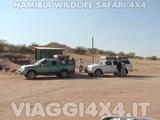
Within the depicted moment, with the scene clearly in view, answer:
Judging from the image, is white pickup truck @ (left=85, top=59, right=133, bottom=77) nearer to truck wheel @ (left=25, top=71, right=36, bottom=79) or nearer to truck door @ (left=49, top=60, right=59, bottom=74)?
truck door @ (left=49, top=60, right=59, bottom=74)

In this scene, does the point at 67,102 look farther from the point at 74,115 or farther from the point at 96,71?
the point at 96,71

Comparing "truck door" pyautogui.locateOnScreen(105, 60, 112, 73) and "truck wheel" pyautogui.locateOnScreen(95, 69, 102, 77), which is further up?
"truck door" pyautogui.locateOnScreen(105, 60, 112, 73)

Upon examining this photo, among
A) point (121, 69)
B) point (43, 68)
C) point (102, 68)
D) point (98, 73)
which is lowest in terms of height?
point (98, 73)

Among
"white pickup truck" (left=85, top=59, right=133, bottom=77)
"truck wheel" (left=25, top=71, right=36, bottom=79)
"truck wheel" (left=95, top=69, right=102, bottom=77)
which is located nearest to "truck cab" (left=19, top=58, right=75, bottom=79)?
"truck wheel" (left=25, top=71, right=36, bottom=79)

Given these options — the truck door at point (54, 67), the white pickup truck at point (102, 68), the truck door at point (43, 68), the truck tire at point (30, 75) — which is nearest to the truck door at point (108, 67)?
the white pickup truck at point (102, 68)

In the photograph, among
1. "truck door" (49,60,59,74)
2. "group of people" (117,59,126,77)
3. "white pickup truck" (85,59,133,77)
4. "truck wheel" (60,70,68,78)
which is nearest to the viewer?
"truck door" (49,60,59,74)

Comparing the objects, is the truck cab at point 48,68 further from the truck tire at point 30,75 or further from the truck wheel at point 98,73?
the truck wheel at point 98,73

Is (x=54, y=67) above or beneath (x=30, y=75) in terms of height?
above

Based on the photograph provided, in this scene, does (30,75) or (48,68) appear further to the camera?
(48,68)

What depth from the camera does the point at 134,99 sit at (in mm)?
20812

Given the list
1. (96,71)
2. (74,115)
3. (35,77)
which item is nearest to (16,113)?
(74,115)

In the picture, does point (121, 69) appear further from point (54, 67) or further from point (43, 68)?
point (43, 68)

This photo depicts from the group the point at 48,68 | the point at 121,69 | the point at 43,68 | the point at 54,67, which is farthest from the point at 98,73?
the point at 43,68

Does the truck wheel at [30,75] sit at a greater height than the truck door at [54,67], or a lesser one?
lesser
